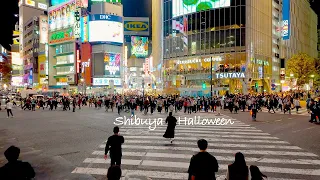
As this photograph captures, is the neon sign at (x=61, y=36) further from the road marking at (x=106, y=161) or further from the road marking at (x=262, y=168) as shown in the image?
the road marking at (x=262, y=168)

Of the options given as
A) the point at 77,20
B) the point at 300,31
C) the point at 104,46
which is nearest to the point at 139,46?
the point at 104,46

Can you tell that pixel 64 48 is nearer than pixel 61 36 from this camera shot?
No

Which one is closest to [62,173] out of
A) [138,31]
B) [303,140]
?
[303,140]

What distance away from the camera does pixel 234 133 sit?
1424 centimetres

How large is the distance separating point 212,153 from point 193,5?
52802mm

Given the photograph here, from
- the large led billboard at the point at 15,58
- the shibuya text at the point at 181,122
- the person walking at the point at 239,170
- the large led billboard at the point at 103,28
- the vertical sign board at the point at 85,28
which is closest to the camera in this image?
the person walking at the point at 239,170

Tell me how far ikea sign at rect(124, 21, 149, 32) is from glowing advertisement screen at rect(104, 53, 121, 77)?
42.5 meters

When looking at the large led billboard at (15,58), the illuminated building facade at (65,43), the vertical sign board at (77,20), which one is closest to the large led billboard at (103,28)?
the vertical sign board at (77,20)

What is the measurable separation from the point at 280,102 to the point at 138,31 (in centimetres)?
9377

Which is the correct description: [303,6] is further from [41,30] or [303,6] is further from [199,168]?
[199,168]

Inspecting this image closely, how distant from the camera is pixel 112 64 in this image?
2965 inches

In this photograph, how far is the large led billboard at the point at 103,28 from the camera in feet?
240

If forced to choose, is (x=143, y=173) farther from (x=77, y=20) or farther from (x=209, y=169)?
(x=77, y=20)

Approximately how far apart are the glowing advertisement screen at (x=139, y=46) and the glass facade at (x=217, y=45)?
48285 mm
